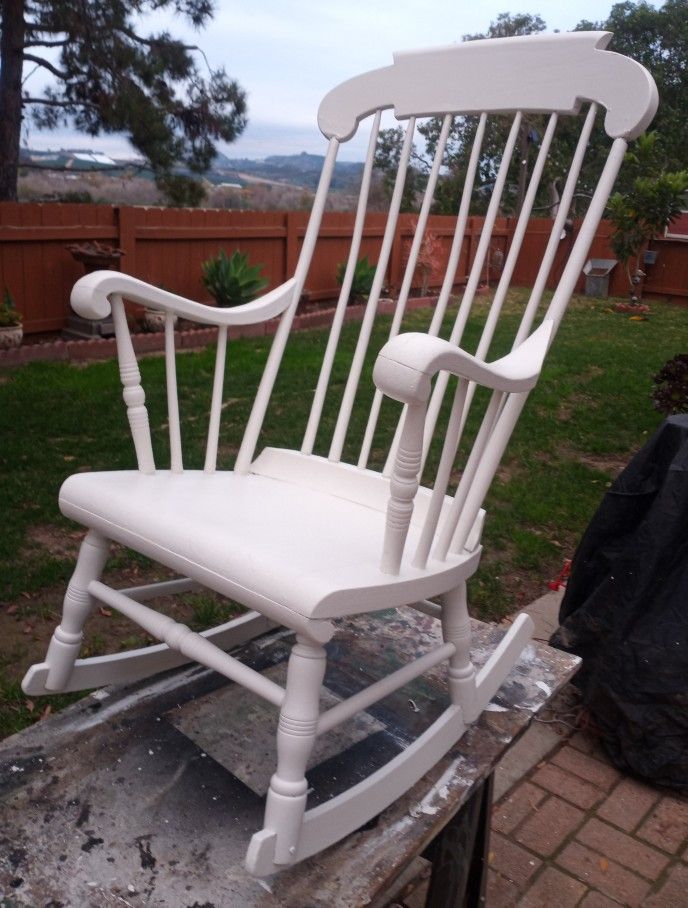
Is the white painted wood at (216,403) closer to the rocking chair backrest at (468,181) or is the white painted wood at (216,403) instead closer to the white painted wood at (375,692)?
the rocking chair backrest at (468,181)

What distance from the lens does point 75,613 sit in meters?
1.25

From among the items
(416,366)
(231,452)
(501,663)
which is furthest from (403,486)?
(231,452)

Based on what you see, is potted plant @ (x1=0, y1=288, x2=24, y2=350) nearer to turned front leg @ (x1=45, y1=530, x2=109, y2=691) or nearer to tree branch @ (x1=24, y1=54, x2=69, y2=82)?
tree branch @ (x1=24, y1=54, x2=69, y2=82)

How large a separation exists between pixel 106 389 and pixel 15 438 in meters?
0.88

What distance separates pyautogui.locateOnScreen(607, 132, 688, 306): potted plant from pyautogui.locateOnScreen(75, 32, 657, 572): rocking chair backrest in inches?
314

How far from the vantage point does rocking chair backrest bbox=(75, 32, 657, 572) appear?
47.1 inches

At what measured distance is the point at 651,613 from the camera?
165 centimetres

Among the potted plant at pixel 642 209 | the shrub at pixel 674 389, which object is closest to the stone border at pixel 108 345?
the shrub at pixel 674 389

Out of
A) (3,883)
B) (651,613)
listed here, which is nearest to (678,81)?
(651,613)

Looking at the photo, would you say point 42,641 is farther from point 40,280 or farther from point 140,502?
point 40,280

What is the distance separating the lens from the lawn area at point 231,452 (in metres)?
2.19

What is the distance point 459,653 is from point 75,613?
2.01ft

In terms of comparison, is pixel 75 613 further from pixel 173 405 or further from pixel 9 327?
pixel 9 327

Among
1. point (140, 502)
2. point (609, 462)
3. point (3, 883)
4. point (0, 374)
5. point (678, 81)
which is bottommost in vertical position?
point (0, 374)
